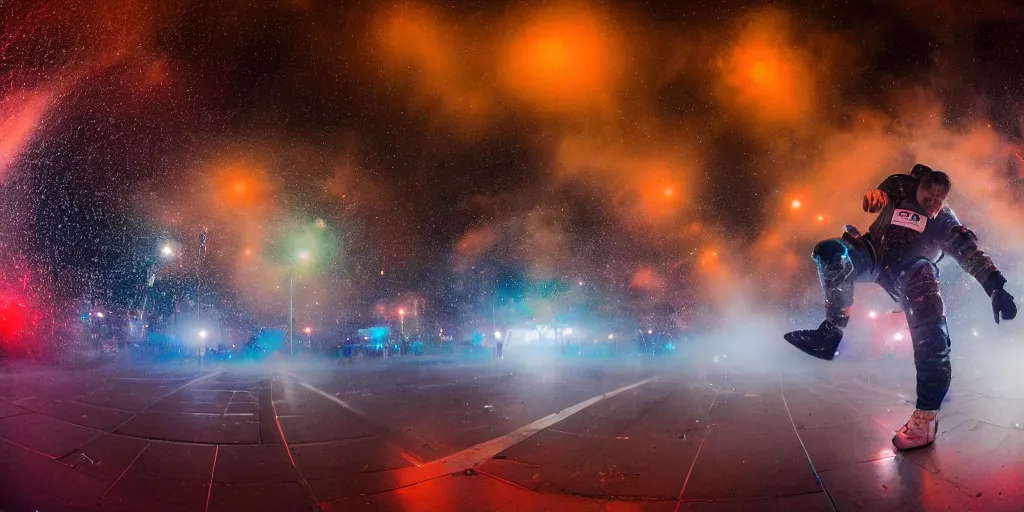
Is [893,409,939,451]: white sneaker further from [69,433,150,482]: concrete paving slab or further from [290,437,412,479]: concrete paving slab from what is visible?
[69,433,150,482]: concrete paving slab

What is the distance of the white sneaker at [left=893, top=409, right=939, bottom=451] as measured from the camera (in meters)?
3.88

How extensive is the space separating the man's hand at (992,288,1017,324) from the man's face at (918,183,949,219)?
2.48ft

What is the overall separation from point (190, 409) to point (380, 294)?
44.0m

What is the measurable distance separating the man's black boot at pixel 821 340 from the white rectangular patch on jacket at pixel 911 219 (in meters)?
1.04

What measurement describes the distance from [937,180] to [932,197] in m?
0.15

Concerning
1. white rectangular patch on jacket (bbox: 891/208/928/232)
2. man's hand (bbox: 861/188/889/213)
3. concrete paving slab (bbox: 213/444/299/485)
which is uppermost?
man's hand (bbox: 861/188/889/213)

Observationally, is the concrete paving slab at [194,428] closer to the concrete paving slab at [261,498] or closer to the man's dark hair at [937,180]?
the concrete paving slab at [261,498]

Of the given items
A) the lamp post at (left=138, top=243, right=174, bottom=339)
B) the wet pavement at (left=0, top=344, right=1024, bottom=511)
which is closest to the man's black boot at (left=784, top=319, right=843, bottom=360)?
the wet pavement at (left=0, top=344, right=1024, bottom=511)

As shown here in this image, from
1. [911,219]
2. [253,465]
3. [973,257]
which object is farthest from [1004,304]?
[253,465]

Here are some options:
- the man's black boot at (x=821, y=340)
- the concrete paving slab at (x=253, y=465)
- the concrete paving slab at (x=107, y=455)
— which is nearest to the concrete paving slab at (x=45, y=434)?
the concrete paving slab at (x=107, y=455)

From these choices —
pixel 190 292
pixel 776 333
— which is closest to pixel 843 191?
pixel 776 333

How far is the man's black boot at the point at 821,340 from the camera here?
3.81 m

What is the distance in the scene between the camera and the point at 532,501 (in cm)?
345

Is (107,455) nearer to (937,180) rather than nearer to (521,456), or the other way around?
(521,456)
